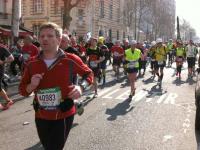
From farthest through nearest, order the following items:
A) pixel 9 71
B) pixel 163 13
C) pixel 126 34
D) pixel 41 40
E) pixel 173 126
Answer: pixel 163 13
pixel 126 34
pixel 9 71
pixel 173 126
pixel 41 40

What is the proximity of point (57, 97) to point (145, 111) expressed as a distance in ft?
21.8

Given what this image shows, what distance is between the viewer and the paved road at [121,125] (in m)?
7.14

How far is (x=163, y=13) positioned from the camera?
72000mm

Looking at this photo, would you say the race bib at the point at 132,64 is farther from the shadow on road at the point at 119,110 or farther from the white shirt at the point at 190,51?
Answer: the white shirt at the point at 190,51

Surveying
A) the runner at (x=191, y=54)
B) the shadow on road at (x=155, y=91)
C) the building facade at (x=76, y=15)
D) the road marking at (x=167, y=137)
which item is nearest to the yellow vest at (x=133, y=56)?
the shadow on road at (x=155, y=91)

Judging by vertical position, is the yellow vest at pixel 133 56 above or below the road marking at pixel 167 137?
above

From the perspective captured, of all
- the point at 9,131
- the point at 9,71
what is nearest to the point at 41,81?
the point at 9,131

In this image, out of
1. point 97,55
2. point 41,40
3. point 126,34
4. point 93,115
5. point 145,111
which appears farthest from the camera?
point 126,34

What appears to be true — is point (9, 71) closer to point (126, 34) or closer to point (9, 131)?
point (9, 131)

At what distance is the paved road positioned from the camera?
23.4 ft

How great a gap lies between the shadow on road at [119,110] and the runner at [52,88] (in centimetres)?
518

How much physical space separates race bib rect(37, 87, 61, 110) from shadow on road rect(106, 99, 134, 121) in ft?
17.2

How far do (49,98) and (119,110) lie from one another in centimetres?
663

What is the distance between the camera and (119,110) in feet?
35.1
